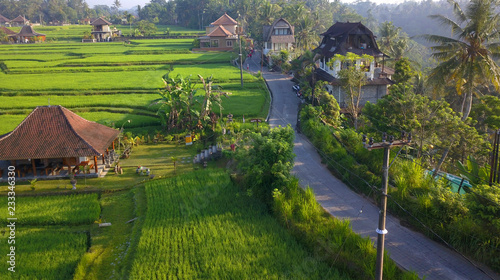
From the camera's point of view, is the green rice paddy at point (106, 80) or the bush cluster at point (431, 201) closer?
the bush cluster at point (431, 201)

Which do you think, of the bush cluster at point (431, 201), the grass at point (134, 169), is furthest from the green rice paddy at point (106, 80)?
the bush cluster at point (431, 201)

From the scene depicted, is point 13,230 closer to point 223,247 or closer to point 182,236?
point 182,236

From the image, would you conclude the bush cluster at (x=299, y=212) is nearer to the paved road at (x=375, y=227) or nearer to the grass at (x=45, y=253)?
the paved road at (x=375, y=227)

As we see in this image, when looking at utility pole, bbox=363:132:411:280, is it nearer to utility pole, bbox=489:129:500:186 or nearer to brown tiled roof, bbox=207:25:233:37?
utility pole, bbox=489:129:500:186

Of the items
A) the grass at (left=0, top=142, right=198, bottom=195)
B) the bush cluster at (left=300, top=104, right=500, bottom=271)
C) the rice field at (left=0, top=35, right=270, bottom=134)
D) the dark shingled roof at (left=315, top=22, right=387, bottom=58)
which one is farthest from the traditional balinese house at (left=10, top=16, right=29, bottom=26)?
the bush cluster at (left=300, top=104, right=500, bottom=271)

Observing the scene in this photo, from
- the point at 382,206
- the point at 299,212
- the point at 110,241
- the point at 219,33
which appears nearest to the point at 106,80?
the point at 219,33

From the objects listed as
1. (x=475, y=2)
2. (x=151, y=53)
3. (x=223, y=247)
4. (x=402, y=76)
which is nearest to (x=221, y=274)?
(x=223, y=247)

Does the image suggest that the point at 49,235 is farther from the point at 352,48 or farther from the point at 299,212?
the point at 352,48
